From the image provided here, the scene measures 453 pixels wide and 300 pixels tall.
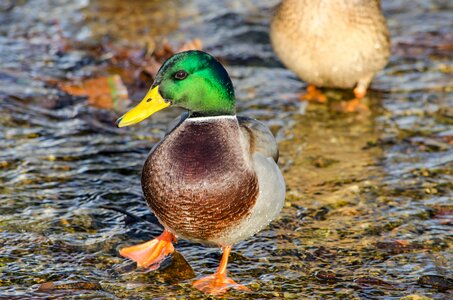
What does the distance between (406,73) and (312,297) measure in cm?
386

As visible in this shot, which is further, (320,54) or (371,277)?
(320,54)

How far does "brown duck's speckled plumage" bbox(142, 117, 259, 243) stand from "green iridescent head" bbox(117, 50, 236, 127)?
0.12 m

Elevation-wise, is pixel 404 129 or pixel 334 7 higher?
pixel 334 7

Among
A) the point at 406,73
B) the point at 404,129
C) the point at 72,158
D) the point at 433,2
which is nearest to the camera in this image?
the point at 72,158

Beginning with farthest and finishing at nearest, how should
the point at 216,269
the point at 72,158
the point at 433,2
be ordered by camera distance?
the point at 433,2 → the point at 72,158 → the point at 216,269

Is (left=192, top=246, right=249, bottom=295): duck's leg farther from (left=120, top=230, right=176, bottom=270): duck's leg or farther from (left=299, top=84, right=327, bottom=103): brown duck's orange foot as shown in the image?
(left=299, top=84, right=327, bottom=103): brown duck's orange foot

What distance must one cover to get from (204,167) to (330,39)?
9.51 feet

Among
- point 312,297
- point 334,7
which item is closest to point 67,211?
point 312,297

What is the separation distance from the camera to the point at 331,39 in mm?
6625

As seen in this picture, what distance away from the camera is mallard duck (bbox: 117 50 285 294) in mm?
4023

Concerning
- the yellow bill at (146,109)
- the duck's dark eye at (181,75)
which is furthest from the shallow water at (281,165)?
the duck's dark eye at (181,75)

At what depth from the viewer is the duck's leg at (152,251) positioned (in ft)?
14.5

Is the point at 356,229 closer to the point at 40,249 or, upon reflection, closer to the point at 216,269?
the point at 216,269

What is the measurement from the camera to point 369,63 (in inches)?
269
